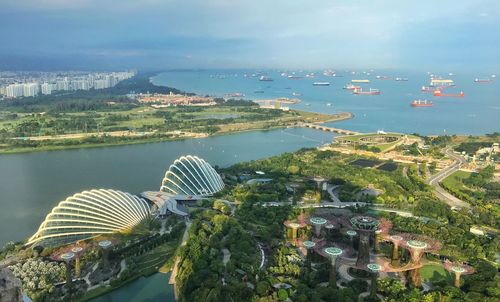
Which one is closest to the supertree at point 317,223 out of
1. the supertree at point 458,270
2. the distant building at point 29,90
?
the supertree at point 458,270

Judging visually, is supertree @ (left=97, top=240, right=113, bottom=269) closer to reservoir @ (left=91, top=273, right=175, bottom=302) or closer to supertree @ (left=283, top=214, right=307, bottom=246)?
reservoir @ (left=91, top=273, right=175, bottom=302)

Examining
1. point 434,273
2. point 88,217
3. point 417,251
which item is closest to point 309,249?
point 417,251

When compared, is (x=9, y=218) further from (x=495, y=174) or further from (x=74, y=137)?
(x=495, y=174)

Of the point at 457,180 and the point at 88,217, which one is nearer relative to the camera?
the point at 88,217

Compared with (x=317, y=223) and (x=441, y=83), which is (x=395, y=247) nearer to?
(x=317, y=223)

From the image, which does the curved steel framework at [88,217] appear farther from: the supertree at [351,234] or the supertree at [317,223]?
the supertree at [351,234]

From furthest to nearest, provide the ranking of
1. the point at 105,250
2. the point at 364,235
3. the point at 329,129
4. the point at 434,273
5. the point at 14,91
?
the point at 14,91
the point at 329,129
the point at 434,273
the point at 105,250
the point at 364,235

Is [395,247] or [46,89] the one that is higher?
[46,89]

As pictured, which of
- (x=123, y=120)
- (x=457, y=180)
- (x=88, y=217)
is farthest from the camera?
(x=123, y=120)

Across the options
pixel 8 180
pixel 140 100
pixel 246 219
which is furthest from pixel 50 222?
pixel 140 100
